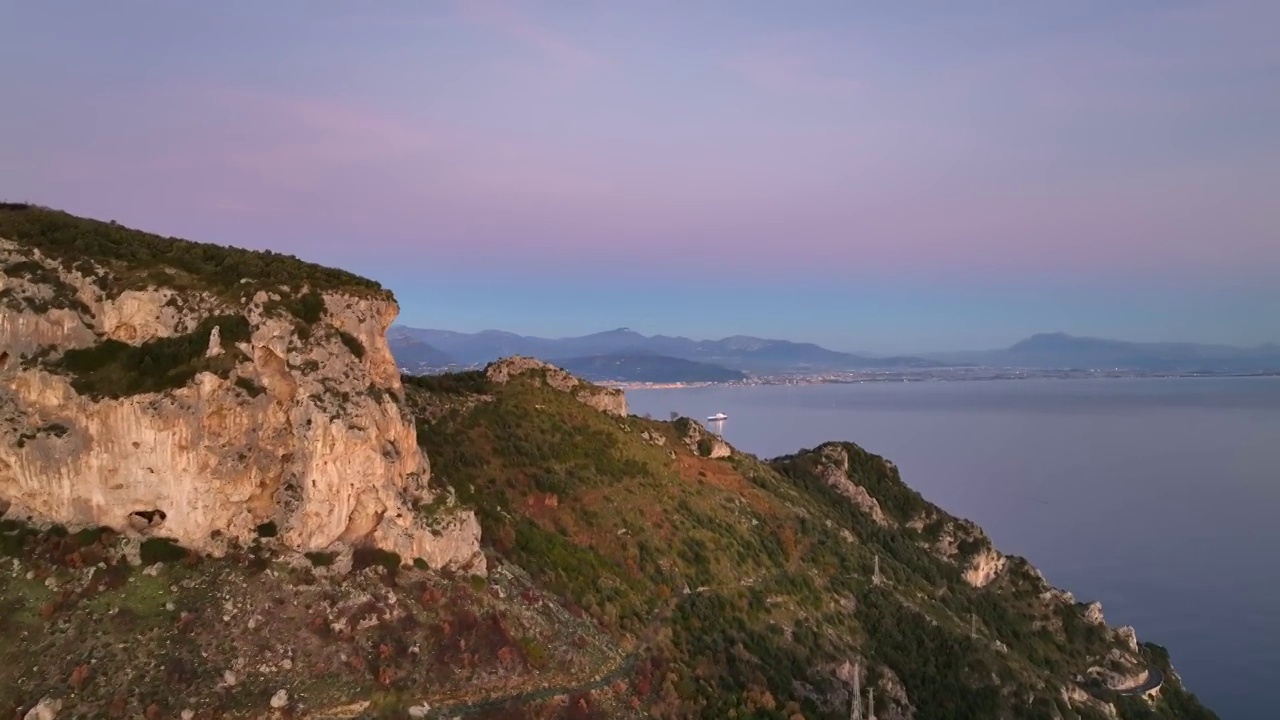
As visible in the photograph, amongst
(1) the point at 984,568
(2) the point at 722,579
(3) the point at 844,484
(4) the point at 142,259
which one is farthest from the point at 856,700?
(4) the point at 142,259

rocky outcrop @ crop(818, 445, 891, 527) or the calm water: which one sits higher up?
rocky outcrop @ crop(818, 445, 891, 527)

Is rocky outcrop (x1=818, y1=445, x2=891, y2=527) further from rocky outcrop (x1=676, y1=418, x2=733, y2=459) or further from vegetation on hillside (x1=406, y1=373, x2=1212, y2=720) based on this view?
rocky outcrop (x1=676, y1=418, x2=733, y2=459)

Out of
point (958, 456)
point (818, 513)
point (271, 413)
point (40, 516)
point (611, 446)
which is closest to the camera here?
point (40, 516)

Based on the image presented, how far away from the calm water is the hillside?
44.0 meters

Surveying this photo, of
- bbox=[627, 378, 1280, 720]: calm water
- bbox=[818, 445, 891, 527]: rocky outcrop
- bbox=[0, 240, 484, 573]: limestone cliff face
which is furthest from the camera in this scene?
bbox=[627, 378, 1280, 720]: calm water

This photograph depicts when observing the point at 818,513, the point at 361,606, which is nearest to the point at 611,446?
the point at 818,513

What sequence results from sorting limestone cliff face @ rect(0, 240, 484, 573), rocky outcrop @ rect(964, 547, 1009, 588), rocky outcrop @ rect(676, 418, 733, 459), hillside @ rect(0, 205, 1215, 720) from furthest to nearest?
rocky outcrop @ rect(964, 547, 1009, 588), rocky outcrop @ rect(676, 418, 733, 459), limestone cliff face @ rect(0, 240, 484, 573), hillside @ rect(0, 205, 1215, 720)

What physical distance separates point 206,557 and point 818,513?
36.5 meters

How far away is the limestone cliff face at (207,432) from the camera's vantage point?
64.9 feet

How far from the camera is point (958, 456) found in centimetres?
13362

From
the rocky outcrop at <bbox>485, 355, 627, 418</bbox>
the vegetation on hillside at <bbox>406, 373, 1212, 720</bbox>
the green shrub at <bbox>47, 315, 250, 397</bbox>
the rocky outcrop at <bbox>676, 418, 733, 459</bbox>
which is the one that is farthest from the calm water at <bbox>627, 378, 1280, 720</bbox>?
the green shrub at <bbox>47, 315, 250, 397</bbox>

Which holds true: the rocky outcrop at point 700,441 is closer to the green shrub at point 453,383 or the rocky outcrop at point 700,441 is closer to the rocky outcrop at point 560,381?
the rocky outcrop at point 560,381

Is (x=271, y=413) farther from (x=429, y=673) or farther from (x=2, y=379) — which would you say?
(x=429, y=673)

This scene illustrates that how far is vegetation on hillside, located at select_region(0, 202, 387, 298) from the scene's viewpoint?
2156 cm
